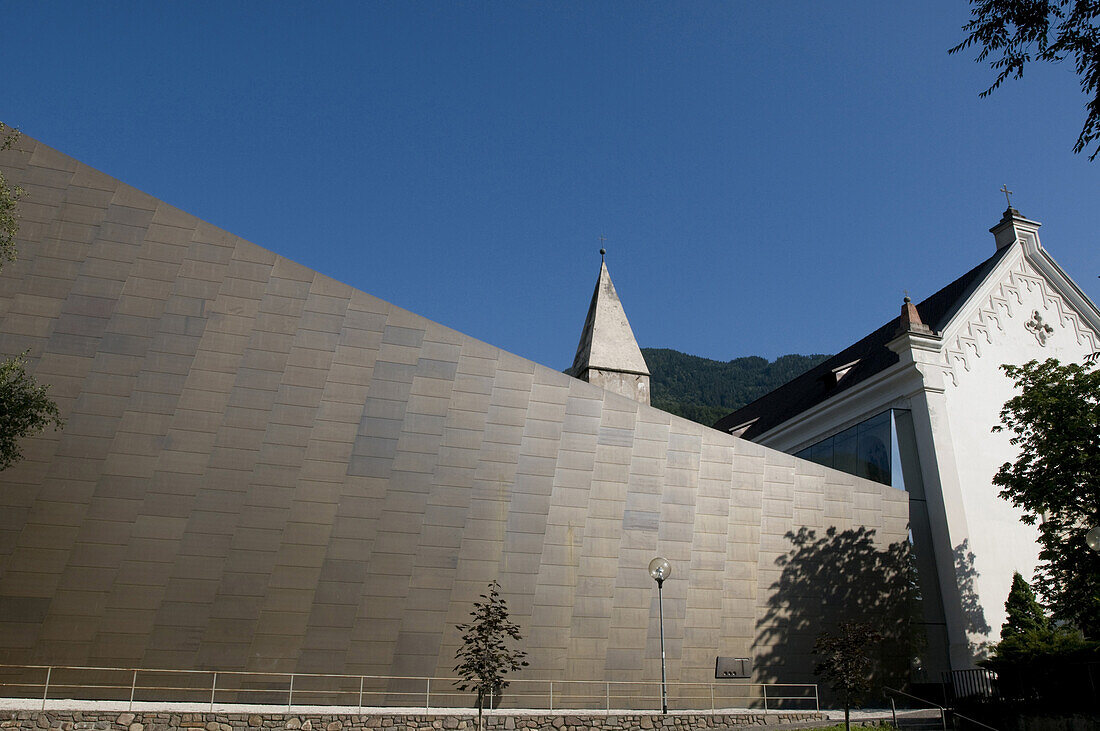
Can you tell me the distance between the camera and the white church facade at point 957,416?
85.0ft

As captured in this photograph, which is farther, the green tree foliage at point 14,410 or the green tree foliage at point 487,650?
the green tree foliage at point 487,650

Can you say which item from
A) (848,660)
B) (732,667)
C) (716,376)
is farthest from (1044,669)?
(716,376)

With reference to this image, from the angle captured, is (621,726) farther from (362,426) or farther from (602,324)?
(602,324)

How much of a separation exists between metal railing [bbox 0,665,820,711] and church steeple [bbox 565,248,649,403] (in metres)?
19.3

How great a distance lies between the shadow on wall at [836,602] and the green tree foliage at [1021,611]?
257 centimetres

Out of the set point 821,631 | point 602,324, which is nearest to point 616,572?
point 821,631

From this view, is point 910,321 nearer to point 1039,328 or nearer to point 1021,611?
point 1039,328

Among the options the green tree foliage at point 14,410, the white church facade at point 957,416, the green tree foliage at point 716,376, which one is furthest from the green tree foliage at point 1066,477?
the green tree foliage at point 716,376

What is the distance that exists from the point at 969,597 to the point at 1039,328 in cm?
1218

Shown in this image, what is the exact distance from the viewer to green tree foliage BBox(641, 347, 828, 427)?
4798 inches

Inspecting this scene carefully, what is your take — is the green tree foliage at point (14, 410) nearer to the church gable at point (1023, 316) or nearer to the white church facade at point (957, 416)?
the white church facade at point (957, 416)

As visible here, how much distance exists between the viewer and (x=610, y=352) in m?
41.4

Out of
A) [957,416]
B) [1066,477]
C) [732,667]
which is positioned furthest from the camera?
[957,416]

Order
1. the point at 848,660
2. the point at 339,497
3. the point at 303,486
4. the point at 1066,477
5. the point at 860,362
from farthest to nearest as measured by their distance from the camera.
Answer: the point at 860,362
the point at 1066,477
the point at 339,497
the point at 303,486
the point at 848,660
